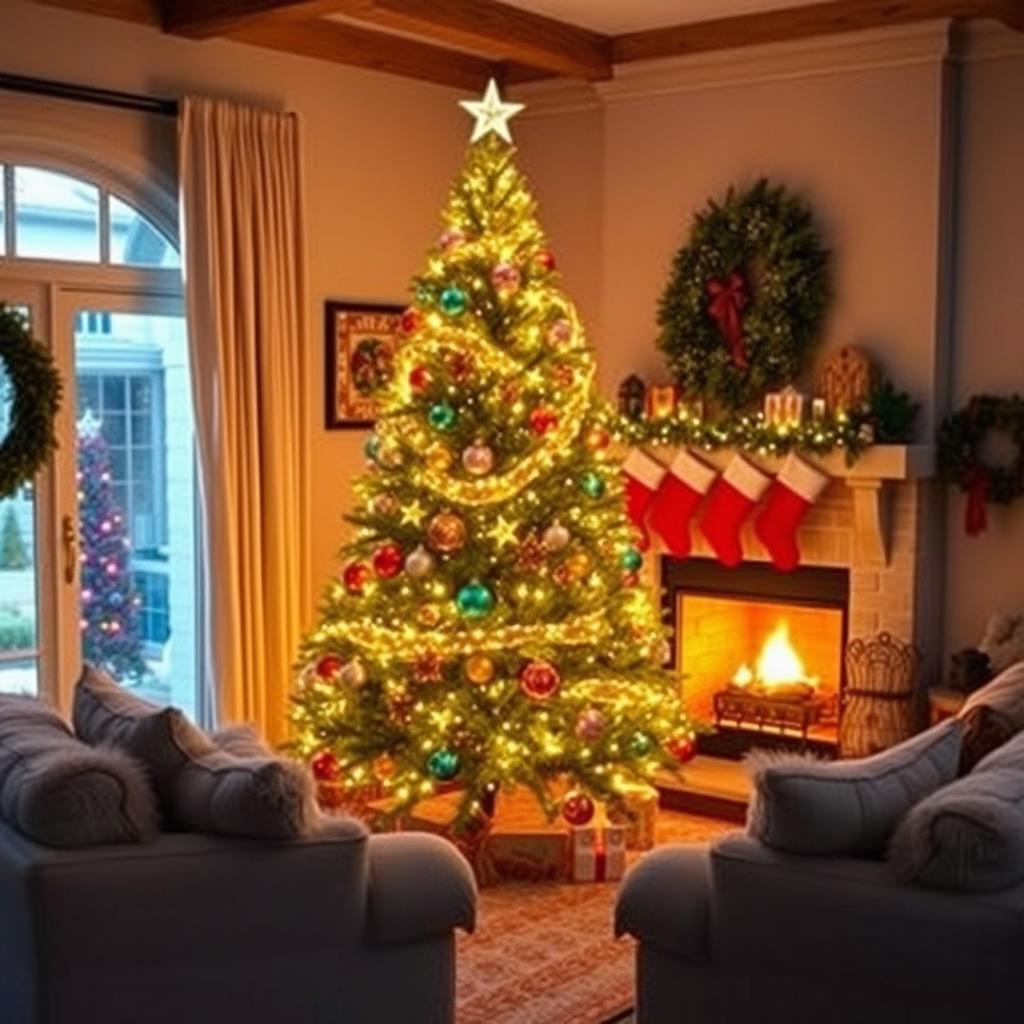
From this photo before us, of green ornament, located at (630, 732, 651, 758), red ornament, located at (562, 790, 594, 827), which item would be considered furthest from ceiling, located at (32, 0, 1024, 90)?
red ornament, located at (562, 790, 594, 827)

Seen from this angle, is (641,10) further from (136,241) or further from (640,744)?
(640,744)

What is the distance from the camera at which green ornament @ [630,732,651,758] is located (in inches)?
194

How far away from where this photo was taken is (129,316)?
210 inches

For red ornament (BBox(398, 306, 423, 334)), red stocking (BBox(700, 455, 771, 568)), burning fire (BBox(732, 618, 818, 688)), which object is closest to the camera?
red ornament (BBox(398, 306, 423, 334))

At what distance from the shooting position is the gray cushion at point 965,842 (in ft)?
8.86

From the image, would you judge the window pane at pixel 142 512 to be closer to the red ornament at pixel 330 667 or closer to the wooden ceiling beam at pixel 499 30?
the red ornament at pixel 330 667

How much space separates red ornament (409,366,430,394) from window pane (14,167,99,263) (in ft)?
4.33

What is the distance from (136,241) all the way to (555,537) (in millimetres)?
1951

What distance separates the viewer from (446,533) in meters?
4.69

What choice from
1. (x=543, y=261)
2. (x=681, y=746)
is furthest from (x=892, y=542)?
(x=543, y=261)

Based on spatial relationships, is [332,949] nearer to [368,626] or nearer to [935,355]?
[368,626]

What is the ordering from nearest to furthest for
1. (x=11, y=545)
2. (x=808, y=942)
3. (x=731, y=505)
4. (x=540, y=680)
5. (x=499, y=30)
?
(x=808, y=942)
(x=540, y=680)
(x=11, y=545)
(x=499, y=30)
(x=731, y=505)

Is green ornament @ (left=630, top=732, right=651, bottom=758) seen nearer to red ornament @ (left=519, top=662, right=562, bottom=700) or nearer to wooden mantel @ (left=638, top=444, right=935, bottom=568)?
red ornament @ (left=519, top=662, right=562, bottom=700)

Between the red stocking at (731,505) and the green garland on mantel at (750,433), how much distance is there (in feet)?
0.28
